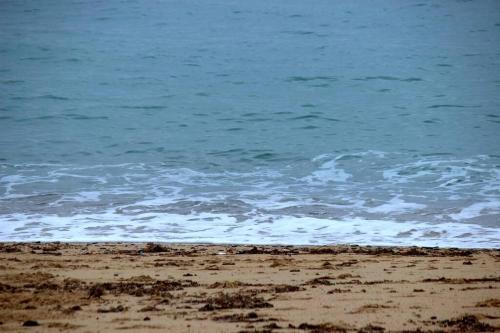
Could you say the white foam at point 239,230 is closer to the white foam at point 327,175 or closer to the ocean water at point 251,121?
the ocean water at point 251,121

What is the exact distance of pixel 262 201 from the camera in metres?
9.23

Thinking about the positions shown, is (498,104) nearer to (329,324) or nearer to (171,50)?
(171,50)

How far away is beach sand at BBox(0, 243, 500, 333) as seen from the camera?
3.65 m

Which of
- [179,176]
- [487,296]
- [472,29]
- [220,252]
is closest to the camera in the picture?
[487,296]

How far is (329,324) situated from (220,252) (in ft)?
9.76

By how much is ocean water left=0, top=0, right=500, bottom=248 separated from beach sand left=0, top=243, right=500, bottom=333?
A: 3.49 feet

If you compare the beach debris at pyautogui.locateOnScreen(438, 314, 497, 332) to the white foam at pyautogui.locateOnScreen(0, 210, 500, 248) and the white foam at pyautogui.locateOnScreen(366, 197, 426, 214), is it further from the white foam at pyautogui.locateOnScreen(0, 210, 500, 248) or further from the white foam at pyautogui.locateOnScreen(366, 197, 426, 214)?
the white foam at pyautogui.locateOnScreen(366, 197, 426, 214)

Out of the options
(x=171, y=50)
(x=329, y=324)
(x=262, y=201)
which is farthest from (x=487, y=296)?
(x=171, y=50)

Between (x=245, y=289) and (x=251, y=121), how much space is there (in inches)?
429

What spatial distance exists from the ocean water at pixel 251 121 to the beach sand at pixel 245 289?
1.06 m

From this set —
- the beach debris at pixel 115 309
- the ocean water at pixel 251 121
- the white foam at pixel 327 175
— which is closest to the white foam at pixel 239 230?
the ocean water at pixel 251 121

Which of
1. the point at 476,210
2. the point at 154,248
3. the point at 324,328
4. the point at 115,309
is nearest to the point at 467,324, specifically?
the point at 324,328

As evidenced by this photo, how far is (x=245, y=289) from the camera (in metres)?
4.68

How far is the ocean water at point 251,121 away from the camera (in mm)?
8273
